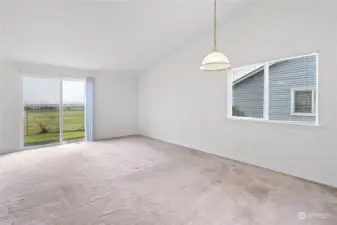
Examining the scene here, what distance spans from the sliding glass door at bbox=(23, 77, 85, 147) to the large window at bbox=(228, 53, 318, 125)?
4.76m

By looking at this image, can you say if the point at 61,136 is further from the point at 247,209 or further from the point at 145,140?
the point at 247,209

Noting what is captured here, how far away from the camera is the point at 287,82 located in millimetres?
4012

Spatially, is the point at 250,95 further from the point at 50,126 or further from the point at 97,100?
the point at 50,126

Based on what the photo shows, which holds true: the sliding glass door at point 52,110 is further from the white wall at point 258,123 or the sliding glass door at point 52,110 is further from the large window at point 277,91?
the large window at point 277,91

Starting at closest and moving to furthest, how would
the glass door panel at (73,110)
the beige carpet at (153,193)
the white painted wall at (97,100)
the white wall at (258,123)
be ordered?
the beige carpet at (153,193), the white wall at (258,123), the white painted wall at (97,100), the glass door panel at (73,110)

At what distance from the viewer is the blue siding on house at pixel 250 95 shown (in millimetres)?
4457

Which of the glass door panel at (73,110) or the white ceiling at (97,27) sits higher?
the white ceiling at (97,27)

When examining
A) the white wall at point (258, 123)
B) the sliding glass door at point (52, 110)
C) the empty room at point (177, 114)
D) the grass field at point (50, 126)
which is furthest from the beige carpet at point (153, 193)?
the sliding glass door at point (52, 110)

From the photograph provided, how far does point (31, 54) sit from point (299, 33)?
553 cm

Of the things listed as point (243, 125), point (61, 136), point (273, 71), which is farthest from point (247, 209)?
point (61, 136)

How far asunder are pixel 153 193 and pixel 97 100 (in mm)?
4883

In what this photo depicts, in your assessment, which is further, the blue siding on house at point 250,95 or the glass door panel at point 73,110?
the glass door panel at point 73,110

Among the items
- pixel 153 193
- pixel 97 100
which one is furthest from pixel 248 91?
pixel 97 100

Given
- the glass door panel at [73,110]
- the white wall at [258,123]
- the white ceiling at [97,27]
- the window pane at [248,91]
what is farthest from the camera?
the glass door panel at [73,110]
